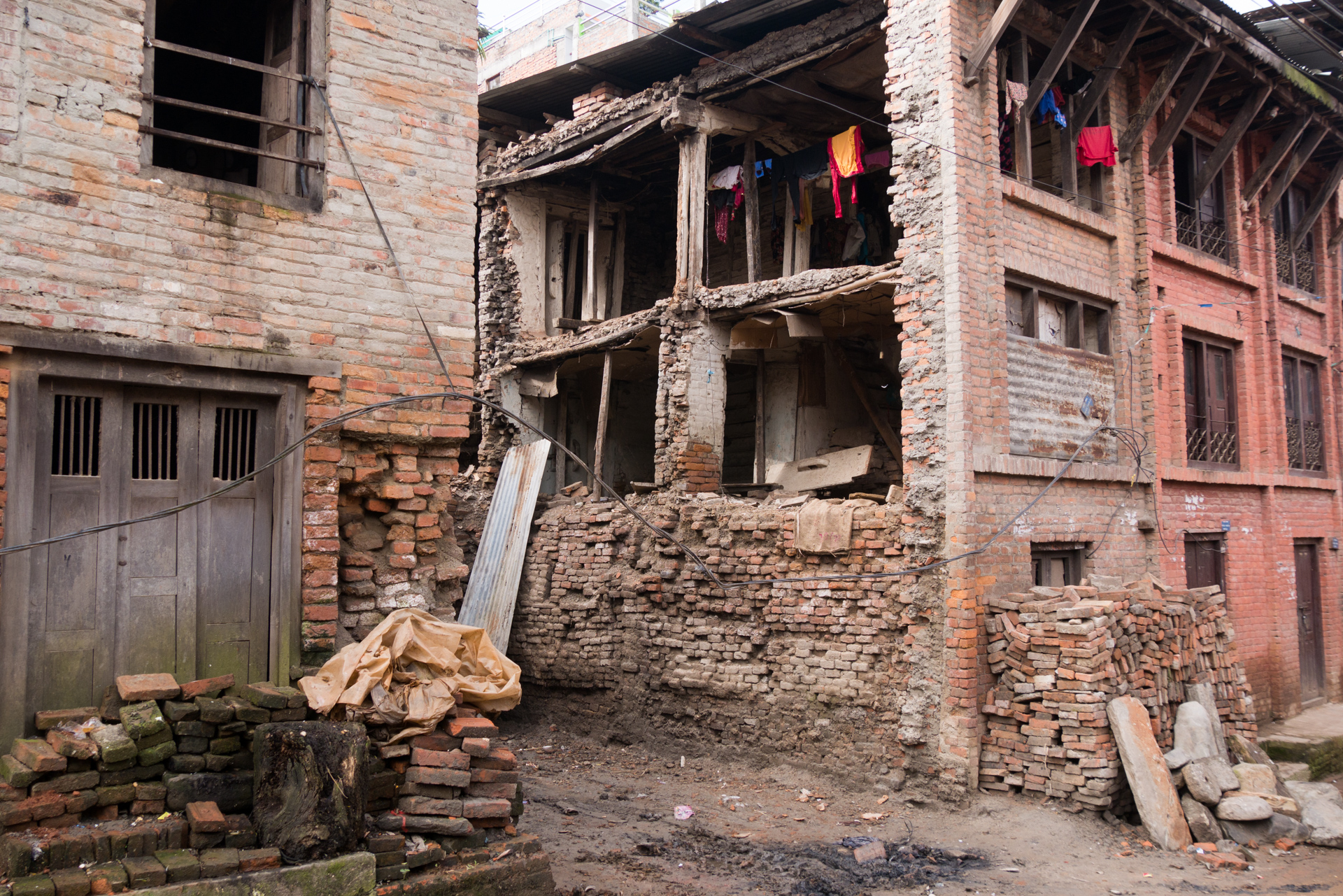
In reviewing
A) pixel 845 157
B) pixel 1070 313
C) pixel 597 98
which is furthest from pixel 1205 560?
pixel 597 98

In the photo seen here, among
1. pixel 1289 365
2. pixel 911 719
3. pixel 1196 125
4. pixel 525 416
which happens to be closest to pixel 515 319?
pixel 525 416

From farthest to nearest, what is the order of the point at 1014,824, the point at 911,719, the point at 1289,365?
1. the point at 1289,365
2. the point at 911,719
3. the point at 1014,824

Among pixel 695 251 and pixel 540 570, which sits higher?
pixel 695 251

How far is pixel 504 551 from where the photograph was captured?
41.3ft

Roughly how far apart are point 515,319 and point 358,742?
10.6m

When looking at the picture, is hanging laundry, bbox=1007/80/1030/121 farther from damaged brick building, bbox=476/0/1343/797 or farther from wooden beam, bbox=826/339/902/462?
wooden beam, bbox=826/339/902/462

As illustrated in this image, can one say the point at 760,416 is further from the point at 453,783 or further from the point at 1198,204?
the point at 453,783

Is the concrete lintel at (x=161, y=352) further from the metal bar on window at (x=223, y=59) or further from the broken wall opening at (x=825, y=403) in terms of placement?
the broken wall opening at (x=825, y=403)

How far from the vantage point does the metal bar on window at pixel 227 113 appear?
5.67 m

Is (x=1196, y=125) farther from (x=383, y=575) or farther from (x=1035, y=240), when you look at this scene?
(x=383, y=575)

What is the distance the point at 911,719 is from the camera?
891 centimetres

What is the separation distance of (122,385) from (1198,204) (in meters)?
12.9

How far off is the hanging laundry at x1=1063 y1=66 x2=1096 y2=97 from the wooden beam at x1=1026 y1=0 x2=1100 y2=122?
119 centimetres

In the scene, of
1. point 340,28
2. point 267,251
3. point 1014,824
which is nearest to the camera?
point 267,251
